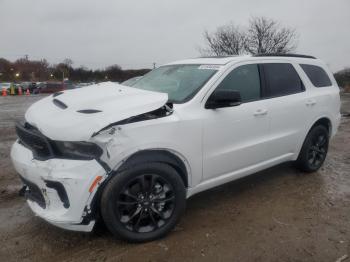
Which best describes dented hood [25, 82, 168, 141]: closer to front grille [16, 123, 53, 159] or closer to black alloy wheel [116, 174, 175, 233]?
front grille [16, 123, 53, 159]

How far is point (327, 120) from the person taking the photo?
514cm

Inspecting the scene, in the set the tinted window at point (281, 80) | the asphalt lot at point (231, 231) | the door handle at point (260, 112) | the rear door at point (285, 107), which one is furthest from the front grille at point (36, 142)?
the tinted window at point (281, 80)

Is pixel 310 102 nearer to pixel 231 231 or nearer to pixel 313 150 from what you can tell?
pixel 313 150

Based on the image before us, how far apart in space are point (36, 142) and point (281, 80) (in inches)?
122

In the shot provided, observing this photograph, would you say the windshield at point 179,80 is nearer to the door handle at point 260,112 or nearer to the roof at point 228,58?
the roof at point 228,58

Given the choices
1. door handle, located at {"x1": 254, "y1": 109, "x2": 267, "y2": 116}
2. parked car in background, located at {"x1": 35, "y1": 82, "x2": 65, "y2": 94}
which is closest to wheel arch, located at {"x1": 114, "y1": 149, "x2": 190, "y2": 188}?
door handle, located at {"x1": 254, "y1": 109, "x2": 267, "y2": 116}

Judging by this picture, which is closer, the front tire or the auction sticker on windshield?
the front tire

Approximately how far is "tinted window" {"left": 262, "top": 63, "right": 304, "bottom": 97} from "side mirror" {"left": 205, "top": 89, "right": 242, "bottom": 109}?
0.89m

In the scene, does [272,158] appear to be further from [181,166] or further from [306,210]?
[181,166]

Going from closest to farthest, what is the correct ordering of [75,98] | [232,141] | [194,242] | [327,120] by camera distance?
[194,242]
[75,98]
[232,141]
[327,120]

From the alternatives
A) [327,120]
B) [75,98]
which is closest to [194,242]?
[75,98]

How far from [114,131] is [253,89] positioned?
1.95 metres

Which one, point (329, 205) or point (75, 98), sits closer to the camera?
point (75, 98)

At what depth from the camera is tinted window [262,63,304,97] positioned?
4.27 meters
